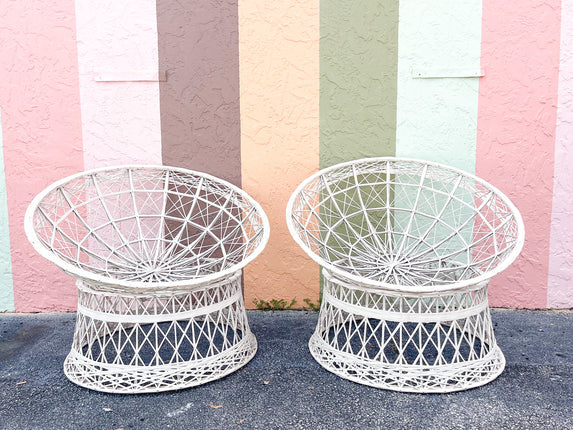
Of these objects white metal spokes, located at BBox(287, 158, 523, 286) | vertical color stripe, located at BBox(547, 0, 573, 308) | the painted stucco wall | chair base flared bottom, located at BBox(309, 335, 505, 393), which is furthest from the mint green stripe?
vertical color stripe, located at BBox(547, 0, 573, 308)

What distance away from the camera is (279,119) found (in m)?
2.59

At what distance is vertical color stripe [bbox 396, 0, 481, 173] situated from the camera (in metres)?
2.52

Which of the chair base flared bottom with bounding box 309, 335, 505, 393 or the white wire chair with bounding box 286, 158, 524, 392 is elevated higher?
the white wire chair with bounding box 286, 158, 524, 392

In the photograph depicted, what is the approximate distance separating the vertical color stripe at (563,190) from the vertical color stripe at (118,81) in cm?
219

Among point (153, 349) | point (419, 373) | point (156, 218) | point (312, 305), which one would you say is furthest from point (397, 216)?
point (153, 349)

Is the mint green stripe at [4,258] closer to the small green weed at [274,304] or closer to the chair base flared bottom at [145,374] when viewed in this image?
the chair base flared bottom at [145,374]

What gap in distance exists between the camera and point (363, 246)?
256cm

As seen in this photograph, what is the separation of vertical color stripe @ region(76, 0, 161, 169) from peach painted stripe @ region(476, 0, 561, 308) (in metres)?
1.80

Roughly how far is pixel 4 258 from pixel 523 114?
300cm

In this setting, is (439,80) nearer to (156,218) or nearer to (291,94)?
(291,94)

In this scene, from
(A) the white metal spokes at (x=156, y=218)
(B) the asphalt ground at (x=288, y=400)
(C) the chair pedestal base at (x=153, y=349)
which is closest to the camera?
(B) the asphalt ground at (x=288, y=400)

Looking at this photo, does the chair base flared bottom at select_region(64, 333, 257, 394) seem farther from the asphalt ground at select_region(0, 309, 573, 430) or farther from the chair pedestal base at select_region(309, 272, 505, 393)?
the chair pedestal base at select_region(309, 272, 505, 393)

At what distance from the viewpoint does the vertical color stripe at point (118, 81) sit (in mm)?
2533

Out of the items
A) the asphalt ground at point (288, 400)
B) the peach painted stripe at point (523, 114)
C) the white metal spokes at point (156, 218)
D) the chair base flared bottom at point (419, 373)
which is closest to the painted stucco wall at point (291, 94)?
the peach painted stripe at point (523, 114)
